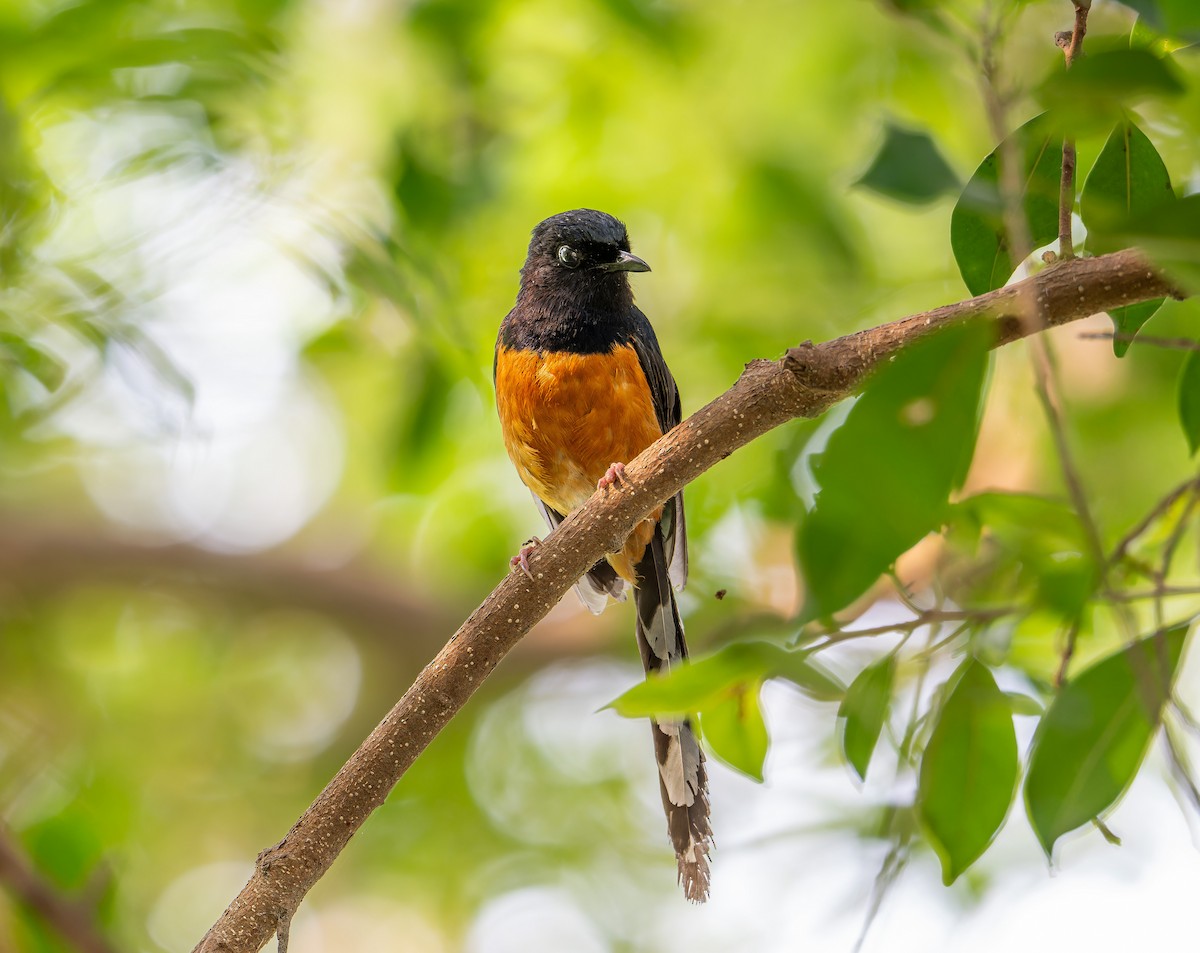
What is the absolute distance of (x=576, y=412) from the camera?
409 cm

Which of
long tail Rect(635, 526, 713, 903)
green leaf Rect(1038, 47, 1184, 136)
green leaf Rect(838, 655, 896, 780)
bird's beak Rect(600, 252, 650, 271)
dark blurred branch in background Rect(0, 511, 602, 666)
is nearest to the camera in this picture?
green leaf Rect(1038, 47, 1184, 136)

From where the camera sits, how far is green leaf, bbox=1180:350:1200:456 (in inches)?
82.6

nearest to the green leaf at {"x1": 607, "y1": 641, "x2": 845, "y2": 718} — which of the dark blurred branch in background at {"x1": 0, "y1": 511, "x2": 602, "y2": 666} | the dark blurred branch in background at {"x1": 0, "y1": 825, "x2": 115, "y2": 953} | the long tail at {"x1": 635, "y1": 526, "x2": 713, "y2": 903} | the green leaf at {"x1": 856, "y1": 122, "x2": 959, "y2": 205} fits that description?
the green leaf at {"x1": 856, "y1": 122, "x2": 959, "y2": 205}

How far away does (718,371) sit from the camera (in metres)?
5.58

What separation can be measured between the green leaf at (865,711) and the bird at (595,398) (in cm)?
186

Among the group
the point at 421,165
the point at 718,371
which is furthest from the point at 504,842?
the point at 421,165

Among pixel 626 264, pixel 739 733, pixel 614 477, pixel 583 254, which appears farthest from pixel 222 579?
pixel 739 733

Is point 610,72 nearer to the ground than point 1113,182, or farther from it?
farther from it

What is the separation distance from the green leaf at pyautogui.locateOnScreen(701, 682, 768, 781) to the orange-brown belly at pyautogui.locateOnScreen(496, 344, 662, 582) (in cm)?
209

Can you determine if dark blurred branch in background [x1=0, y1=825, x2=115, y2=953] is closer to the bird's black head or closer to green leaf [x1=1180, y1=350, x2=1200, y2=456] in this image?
green leaf [x1=1180, y1=350, x2=1200, y2=456]

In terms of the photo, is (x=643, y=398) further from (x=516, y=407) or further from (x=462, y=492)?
(x=462, y=492)

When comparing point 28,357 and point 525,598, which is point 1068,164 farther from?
point 28,357

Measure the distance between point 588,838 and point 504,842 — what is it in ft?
1.89

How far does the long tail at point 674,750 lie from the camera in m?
3.38
